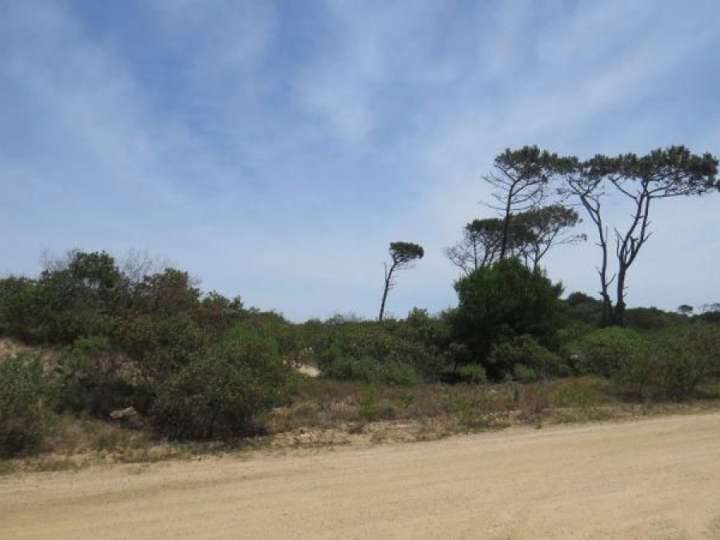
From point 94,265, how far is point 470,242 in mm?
38692

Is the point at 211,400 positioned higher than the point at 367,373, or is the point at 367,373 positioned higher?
the point at 367,373

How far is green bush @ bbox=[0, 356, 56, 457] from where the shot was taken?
9.30 meters

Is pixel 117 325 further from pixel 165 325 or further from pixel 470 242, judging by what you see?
pixel 470 242

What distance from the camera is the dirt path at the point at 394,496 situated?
612cm

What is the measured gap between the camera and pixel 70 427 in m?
10.7

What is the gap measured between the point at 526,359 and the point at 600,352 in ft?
7.63

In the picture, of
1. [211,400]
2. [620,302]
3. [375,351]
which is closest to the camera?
[211,400]

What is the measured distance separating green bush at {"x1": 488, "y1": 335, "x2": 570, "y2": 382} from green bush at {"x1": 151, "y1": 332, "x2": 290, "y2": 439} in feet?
40.3

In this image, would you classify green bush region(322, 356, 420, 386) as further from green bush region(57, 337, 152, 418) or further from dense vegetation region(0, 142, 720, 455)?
green bush region(57, 337, 152, 418)

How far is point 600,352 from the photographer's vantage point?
22.2m

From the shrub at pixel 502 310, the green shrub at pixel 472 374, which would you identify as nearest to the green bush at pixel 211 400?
the green shrub at pixel 472 374

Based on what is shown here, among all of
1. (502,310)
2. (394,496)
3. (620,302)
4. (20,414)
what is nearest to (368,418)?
(394,496)

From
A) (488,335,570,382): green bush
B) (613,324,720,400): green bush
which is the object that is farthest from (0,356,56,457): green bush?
(488,335,570,382): green bush

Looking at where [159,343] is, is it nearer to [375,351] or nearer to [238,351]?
[238,351]
